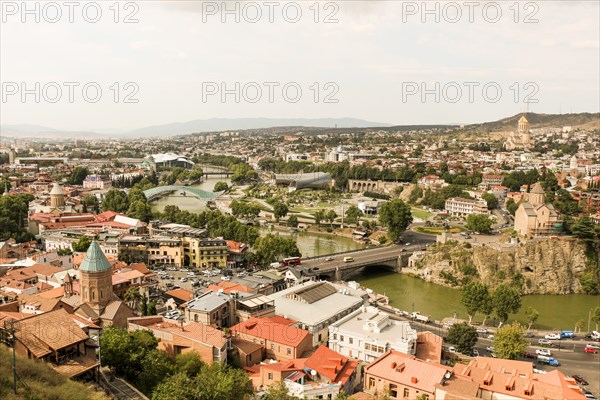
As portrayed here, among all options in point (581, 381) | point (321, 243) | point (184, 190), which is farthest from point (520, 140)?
point (581, 381)

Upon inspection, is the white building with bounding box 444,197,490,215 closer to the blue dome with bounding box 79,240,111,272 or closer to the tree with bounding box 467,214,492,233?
the tree with bounding box 467,214,492,233

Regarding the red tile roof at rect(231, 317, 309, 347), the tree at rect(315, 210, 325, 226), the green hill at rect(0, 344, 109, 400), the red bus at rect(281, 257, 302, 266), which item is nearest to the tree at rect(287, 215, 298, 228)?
the tree at rect(315, 210, 325, 226)

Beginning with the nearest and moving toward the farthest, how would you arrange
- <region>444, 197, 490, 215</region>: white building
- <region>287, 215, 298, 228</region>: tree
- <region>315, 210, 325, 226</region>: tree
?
<region>287, 215, 298, 228</region>: tree < <region>315, 210, 325, 226</region>: tree < <region>444, 197, 490, 215</region>: white building

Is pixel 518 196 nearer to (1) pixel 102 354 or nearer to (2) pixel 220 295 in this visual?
(2) pixel 220 295

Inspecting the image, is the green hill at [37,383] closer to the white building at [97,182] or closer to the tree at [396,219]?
Result: the tree at [396,219]

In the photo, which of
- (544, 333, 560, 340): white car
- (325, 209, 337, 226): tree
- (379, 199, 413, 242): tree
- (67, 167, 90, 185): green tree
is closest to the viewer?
(544, 333, 560, 340): white car

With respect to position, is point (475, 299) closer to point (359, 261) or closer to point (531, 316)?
point (531, 316)

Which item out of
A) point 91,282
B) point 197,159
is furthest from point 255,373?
point 197,159
